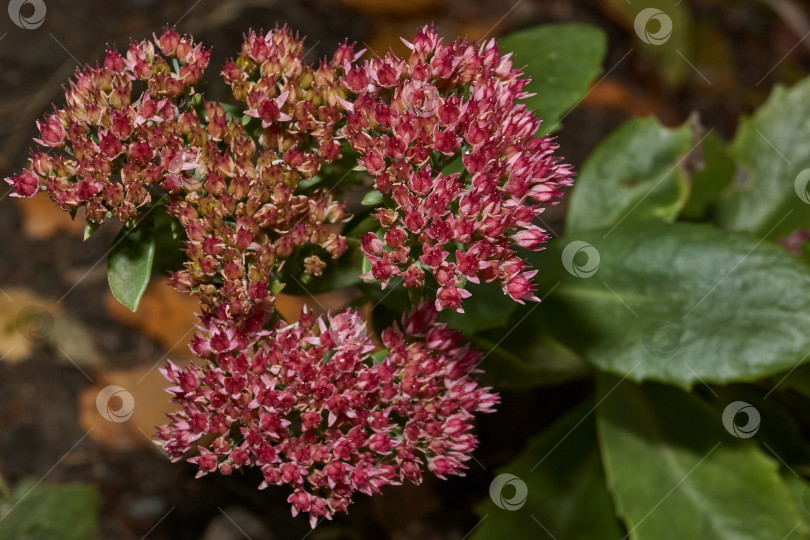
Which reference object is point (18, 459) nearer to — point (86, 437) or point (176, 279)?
point (86, 437)

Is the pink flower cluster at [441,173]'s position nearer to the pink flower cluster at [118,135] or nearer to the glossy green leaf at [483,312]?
the glossy green leaf at [483,312]

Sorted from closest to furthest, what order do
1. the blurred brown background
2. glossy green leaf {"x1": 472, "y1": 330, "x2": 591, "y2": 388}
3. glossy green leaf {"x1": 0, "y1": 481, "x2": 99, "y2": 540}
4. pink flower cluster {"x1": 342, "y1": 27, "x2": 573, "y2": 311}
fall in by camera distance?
1. pink flower cluster {"x1": 342, "y1": 27, "x2": 573, "y2": 311}
2. glossy green leaf {"x1": 472, "y1": 330, "x2": 591, "y2": 388}
3. glossy green leaf {"x1": 0, "y1": 481, "x2": 99, "y2": 540}
4. the blurred brown background

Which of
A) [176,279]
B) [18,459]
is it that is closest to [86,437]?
[18,459]

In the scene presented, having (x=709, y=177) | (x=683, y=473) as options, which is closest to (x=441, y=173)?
(x=683, y=473)

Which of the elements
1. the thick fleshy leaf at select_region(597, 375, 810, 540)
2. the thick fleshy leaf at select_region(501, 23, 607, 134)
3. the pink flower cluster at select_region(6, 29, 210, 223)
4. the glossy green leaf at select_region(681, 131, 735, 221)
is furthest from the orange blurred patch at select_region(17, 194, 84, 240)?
the glossy green leaf at select_region(681, 131, 735, 221)

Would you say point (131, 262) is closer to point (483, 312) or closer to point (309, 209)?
point (309, 209)

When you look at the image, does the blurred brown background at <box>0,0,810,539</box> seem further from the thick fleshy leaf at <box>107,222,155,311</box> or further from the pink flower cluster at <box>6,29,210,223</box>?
the thick fleshy leaf at <box>107,222,155,311</box>
